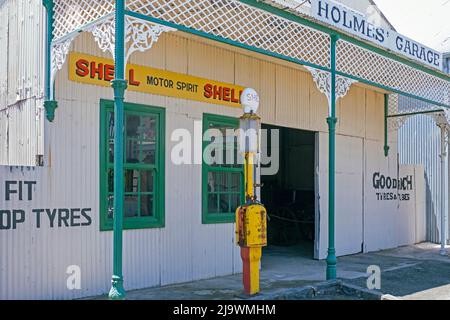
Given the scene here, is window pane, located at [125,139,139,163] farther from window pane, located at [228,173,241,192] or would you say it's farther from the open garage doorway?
the open garage doorway

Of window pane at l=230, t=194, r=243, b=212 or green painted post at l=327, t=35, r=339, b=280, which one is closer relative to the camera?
green painted post at l=327, t=35, r=339, b=280

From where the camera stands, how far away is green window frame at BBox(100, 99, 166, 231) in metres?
6.96

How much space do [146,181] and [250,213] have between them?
1749 millimetres

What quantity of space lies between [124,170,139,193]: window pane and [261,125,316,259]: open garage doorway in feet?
16.6

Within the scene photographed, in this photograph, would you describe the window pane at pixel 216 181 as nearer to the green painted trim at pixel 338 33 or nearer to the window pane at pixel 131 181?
the window pane at pixel 131 181

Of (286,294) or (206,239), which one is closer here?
(286,294)

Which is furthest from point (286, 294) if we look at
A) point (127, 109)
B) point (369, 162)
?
point (369, 162)

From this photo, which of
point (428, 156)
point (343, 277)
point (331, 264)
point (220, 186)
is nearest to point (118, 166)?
point (220, 186)

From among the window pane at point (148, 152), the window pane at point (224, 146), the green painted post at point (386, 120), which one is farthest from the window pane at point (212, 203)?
the green painted post at point (386, 120)

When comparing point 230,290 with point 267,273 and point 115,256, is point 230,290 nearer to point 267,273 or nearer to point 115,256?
point 267,273

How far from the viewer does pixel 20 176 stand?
241 inches

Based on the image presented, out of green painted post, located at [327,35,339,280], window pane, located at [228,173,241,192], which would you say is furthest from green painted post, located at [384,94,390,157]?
window pane, located at [228,173,241,192]

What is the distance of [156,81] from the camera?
759 cm
